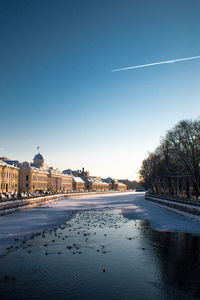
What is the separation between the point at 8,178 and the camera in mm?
87188

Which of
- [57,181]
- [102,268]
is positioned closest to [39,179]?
[57,181]

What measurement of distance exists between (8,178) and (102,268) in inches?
3199

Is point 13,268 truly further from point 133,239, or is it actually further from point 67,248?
point 133,239

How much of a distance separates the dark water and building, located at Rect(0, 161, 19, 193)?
65606mm

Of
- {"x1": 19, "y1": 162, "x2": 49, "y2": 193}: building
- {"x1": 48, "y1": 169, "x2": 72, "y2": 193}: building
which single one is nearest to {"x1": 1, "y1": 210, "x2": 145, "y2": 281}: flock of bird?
{"x1": 19, "y1": 162, "x2": 49, "y2": 193}: building

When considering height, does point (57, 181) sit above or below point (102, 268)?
above

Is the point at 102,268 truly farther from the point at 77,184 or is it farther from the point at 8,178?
the point at 77,184

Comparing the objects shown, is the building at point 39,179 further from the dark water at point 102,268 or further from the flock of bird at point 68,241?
the dark water at point 102,268

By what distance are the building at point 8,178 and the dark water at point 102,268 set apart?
215 feet

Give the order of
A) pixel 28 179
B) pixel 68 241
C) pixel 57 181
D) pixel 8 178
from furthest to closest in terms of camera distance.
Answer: pixel 57 181 < pixel 28 179 < pixel 8 178 < pixel 68 241

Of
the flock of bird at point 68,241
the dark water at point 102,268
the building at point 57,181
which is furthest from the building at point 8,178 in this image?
the dark water at point 102,268

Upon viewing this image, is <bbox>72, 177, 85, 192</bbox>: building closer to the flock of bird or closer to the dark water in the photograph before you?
the flock of bird

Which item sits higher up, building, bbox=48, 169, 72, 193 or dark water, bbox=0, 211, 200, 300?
building, bbox=48, 169, 72, 193

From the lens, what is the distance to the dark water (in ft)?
33.4
